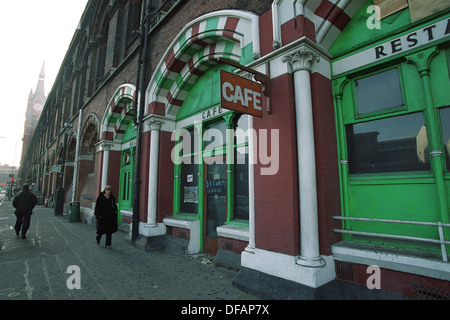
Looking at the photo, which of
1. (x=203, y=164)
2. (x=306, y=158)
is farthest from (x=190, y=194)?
(x=306, y=158)

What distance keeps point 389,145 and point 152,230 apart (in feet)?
17.2

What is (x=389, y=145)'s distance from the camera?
3.10m

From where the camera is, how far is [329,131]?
339 cm

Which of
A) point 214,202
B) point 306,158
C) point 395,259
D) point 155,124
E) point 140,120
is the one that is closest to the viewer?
point 395,259

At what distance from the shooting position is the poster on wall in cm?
579

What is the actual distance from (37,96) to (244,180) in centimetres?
10360

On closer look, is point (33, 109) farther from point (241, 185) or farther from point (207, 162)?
point (241, 185)

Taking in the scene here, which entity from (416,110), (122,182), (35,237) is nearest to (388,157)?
(416,110)

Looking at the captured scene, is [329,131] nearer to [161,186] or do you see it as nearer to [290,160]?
[290,160]

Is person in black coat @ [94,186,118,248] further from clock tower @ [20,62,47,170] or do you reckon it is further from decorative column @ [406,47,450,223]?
clock tower @ [20,62,47,170]

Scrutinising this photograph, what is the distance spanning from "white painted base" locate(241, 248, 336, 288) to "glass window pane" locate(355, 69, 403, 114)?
2148mm

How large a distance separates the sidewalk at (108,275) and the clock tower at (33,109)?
8034cm

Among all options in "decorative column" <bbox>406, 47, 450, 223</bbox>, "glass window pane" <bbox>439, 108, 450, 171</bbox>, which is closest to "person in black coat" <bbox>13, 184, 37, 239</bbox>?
"decorative column" <bbox>406, 47, 450, 223</bbox>

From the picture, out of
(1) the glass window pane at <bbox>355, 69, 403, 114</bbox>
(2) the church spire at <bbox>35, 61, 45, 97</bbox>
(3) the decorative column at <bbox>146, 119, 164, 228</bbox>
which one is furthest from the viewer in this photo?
(2) the church spire at <bbox>35, 61, 45, 97</bbox>
